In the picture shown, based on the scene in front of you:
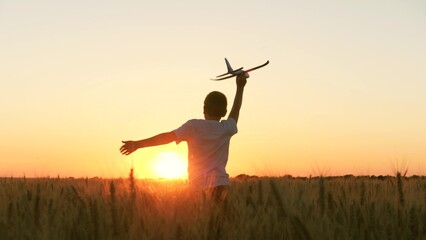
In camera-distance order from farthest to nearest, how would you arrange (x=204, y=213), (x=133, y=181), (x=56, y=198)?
(x=56, y=198) → (x=133, y=181) → (x=204, y=213)

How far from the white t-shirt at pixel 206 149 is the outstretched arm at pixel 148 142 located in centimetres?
13

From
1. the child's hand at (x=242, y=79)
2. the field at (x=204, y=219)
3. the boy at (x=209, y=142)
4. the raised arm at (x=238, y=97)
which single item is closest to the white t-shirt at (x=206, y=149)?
the boy at (x=209, y=142)

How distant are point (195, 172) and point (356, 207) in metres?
2.42

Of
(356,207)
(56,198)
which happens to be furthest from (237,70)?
(356,207)

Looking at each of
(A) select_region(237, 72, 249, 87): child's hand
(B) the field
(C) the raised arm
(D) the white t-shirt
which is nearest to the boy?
(D) the white t-shirt

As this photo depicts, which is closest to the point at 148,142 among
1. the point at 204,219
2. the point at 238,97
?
the point at 238,97

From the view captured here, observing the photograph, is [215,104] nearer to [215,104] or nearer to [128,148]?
[215,104]

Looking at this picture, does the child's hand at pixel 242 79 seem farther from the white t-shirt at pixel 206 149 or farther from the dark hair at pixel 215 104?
the white t-shirt at pixel 206 149

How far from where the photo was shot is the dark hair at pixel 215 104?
526cm

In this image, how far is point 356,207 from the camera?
119 inches

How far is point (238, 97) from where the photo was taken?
5680mm

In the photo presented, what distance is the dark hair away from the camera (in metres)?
5.26

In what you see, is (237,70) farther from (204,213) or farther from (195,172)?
(204,213)

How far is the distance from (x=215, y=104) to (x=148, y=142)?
2.98 ft
